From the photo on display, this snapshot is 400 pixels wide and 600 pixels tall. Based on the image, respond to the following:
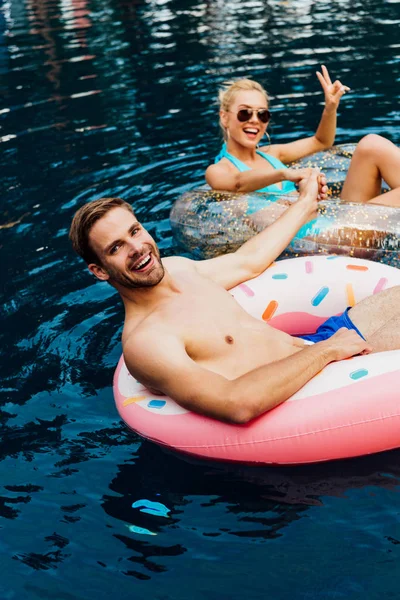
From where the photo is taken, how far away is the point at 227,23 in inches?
557

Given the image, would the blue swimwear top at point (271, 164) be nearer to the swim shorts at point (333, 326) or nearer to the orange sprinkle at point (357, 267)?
the orange sprinkle at point (357, 267)

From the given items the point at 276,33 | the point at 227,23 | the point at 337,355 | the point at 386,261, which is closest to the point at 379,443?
the point at 337,355

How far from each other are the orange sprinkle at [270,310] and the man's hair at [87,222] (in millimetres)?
1233

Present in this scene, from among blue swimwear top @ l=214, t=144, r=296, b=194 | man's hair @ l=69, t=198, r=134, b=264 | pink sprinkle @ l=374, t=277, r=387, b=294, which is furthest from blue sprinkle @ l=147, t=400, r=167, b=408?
blue swimwear top @ l=214, t=144, r=296, b=194

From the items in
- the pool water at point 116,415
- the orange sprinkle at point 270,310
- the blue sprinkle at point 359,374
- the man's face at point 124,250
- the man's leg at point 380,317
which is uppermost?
the man's face at point 124,250

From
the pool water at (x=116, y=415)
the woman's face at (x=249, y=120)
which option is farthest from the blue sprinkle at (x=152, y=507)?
the woman's face at (x=249, y=120)

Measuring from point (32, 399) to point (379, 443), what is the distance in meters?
1.94

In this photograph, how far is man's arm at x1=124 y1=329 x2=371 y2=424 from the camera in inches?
135

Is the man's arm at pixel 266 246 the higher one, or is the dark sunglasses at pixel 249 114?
the dark sunglasses at pixel 249 114

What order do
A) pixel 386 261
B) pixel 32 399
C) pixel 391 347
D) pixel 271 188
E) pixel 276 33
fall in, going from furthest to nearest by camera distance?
pixel 276 33 → pixel 271 188 → pixel 386 261 → pixel 32 399 → pixel 391 347

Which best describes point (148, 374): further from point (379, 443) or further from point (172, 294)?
point (379, 443)

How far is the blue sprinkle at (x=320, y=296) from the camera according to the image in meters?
4.66

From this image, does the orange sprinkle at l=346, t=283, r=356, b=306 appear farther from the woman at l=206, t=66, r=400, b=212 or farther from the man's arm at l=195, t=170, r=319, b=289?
the woman at l=206, t=66, r=400, b=212

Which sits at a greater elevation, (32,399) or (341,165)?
(341,165)
